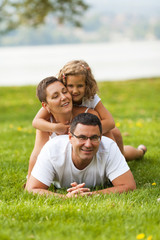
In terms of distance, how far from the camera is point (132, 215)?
357 centimetres

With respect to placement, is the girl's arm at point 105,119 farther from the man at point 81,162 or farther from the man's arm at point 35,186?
the man's arm at point 35,186

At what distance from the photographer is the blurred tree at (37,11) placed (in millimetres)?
19156

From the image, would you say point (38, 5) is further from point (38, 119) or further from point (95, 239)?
point (95, 239)

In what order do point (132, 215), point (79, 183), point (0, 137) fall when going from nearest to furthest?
point (132, 215) < point (79, 183) < point (0, 137)

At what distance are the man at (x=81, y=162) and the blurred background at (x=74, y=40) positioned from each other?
3.34 metres

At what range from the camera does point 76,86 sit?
485 centimetres

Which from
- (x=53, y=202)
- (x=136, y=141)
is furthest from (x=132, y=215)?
(x=136, y=141)

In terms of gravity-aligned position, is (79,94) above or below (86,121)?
above

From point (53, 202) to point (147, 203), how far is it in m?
0.94

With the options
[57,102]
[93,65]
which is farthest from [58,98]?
[93,65]

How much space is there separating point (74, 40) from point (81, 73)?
120317mm

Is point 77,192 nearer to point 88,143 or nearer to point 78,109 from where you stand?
point 88,143

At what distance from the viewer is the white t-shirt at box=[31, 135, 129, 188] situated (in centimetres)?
438

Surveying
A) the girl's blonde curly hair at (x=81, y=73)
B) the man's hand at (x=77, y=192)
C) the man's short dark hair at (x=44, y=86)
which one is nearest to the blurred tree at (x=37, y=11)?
the girl's blonde curly hair at (x=81, y=73)
